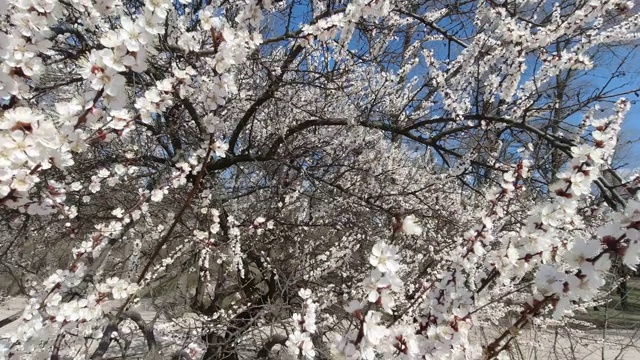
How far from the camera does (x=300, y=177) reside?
454cm

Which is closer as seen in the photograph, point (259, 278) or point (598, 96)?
point (598, 96)

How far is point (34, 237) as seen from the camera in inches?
197

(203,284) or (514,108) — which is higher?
(514,108)

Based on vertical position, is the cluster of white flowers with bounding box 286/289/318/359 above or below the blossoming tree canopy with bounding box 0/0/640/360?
below

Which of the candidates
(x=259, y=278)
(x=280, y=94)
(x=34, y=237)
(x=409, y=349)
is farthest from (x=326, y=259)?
(x=409, y=349)

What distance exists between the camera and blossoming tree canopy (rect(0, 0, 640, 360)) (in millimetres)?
1403

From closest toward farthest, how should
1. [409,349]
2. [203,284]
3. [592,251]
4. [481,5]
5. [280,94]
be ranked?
1. [592,251]
2. [409,349]
3. [481,5]
4. [280,94]
5. [203,284]

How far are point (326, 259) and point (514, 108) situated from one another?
7.51 feet

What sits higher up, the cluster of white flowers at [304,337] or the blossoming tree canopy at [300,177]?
the blossoming tree canopy at [300,177]

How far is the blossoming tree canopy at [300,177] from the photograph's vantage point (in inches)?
55.2

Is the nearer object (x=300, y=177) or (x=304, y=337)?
(x=304, y=337)

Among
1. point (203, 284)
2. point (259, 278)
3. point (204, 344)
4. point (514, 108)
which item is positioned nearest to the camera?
point (204, 344)

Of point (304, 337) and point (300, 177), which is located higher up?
point (300, 177)

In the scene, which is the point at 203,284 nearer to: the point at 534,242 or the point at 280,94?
the point at 280,94
